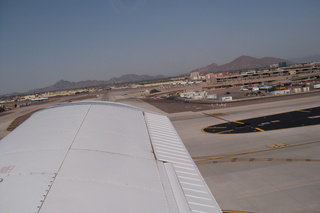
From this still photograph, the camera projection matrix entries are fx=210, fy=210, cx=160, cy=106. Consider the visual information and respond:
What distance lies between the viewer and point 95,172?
5.59m

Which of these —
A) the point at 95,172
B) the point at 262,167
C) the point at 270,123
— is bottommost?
the point at 270,123

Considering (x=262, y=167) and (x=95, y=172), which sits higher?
(x=95, y=172)

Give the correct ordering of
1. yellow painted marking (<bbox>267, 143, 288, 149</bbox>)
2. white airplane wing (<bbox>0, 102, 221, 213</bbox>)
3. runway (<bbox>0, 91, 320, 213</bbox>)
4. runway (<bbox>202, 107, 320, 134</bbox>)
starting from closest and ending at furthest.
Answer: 1. white airplane wing (<bbox>0, 102, 221, 213</bbox>)
2. runway (<bbox>0, 91, 320, 213</bbox>)
3. yellow painted marking (<bbox>267, 143, 288, 149</bbox>)
4. runway (<bbox>202, 107, 320, 134</bbox>)

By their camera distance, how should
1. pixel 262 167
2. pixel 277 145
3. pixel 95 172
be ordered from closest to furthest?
pixel 95 172
pixel 262 167
pixel 277 145

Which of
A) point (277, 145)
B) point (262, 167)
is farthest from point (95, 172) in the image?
point (277, 145)

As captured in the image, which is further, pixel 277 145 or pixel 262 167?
pixel 277 145

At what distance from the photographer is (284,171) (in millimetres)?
16766

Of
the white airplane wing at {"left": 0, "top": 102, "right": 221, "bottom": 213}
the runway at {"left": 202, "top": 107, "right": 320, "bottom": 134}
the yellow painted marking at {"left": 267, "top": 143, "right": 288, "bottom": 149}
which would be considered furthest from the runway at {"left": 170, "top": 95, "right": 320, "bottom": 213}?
the white airplane wing at {"left": 0, "top": 102, "right": 221, "bottom": 213}

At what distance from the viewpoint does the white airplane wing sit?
4.48m

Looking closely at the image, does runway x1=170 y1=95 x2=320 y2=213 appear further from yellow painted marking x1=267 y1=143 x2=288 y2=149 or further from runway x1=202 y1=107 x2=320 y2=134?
runway x1=202 y1=107 x2=320 y2=134

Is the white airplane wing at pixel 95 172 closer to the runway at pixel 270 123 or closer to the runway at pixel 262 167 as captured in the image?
the runway at pixel 262 167

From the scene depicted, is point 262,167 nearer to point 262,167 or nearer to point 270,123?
point 262,167

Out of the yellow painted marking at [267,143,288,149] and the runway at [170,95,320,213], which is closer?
the runway at [170,95,320,213]

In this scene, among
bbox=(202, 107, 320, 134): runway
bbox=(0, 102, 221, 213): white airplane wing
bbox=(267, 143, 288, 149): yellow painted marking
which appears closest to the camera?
bbox=(0, 102, 221, 213): white airplane wing
